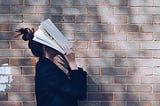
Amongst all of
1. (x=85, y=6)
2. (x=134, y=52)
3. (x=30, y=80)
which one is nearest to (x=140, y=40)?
(x=134, y=52)

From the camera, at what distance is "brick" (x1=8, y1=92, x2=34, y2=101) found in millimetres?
4184

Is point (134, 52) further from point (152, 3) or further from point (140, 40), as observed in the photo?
point (152, 3)

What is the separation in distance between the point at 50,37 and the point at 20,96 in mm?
693

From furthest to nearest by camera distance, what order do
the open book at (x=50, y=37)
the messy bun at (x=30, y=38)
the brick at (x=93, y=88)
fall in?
the brick at (x=93, y=88)
the messy bun at (x=30, y=38)
the open book at (x=50, y=37)

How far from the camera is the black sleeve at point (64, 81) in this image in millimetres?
3736

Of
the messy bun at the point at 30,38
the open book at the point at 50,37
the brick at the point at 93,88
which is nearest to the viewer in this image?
the open book at the point at 50,37

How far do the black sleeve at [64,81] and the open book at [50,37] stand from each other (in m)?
0.22

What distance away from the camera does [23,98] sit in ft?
13.7

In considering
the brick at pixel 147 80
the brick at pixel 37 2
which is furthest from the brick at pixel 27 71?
the brick at pixel 147 80

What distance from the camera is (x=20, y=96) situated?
418cm

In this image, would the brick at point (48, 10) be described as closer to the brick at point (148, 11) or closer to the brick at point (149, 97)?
the brick at point (148, 11)

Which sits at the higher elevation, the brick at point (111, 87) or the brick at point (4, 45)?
the brick at point (4, 45)

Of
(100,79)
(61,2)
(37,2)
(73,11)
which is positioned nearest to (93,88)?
(100,79)

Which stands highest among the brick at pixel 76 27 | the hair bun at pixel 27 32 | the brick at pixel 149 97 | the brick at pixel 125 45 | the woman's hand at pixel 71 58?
the brick at pixel 76 27
